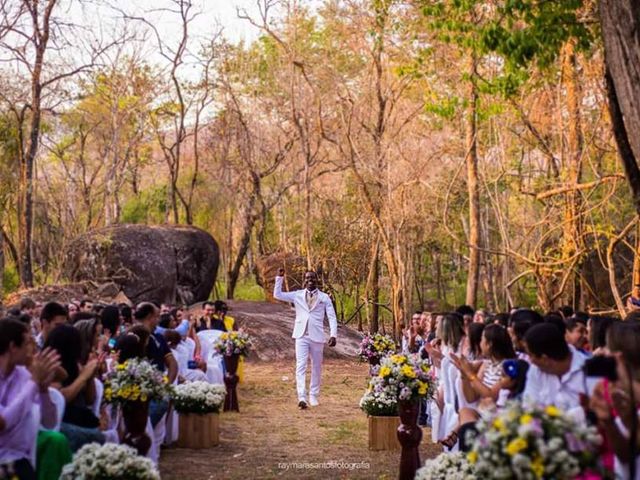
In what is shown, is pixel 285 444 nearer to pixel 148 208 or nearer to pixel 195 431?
pixel 195 431

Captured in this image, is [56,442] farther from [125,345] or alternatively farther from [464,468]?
[464,468]

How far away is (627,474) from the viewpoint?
4477mm

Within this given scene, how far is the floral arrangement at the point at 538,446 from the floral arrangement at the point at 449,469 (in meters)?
1.93

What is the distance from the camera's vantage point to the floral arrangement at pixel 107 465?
5809 mm

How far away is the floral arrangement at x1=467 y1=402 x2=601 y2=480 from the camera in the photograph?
4156 millimetres

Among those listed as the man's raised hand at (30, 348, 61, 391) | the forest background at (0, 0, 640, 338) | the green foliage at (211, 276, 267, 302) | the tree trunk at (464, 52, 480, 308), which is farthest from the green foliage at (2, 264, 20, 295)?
the man's raised hand at (30, 348, 61, 391)

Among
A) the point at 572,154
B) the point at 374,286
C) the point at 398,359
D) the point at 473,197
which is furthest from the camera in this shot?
the point at 374,286

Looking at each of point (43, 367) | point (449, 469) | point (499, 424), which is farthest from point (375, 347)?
point (499, 424)

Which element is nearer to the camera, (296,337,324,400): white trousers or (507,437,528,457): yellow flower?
(507,437,528,457): yellow flower

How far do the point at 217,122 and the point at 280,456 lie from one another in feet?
90.7

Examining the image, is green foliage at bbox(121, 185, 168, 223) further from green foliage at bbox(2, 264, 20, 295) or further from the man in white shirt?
the man in white shirt

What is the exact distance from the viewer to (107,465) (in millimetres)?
5828

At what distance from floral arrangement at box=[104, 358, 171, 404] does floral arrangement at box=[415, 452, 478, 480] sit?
261 centimetres

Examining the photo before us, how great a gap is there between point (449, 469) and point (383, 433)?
154 inches
